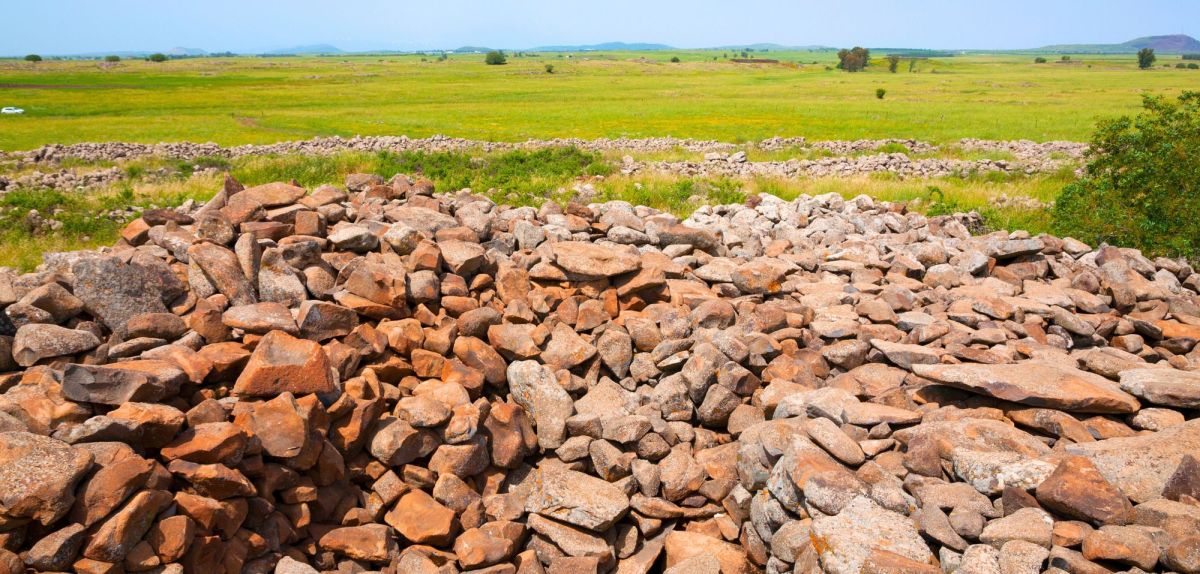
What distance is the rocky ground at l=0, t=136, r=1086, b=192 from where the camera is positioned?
23.6 m

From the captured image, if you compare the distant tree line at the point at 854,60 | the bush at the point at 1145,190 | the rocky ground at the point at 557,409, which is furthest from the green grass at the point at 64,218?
the distant tree line at the point at 854,60

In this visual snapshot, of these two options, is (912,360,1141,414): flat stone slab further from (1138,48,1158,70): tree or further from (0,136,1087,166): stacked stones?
(1138,48,1158,70): tree

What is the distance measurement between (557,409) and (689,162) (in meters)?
19.9

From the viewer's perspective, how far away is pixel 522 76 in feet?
337

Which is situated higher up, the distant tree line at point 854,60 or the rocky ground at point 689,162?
the distant tree line at point 854,60

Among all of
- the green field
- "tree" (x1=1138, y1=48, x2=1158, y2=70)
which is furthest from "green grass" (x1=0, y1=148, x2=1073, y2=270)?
"tree" (x1=1138, y1=48, x2=1158, y2=70)

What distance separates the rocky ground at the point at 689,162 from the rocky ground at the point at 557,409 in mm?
13762

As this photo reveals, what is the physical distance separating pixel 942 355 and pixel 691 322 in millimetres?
3129

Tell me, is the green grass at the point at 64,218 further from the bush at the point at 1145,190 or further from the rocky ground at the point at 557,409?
the bush at the point at 1145,190

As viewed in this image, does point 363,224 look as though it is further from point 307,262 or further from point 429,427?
point 429,427

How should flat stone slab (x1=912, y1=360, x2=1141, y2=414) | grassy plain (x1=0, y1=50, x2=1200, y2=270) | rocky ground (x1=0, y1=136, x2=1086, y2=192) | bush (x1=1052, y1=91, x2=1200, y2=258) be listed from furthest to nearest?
rocky ground (x1=0, y1=136, x2=1086, y2=192) → grassy plain (x1=0, y1=50, x2=1200, y2=270) → bush (x1=1052, y1=91, x2=1200, y2=258) → flat stone slab (x1=912, y1=360, x2=1141, y2=414)

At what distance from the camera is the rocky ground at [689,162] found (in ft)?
77.4

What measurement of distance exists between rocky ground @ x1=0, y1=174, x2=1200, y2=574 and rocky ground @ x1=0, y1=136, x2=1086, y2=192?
13.8 m

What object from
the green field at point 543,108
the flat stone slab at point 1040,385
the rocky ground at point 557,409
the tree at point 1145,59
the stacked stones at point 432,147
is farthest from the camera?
the tree at point 1145,59
